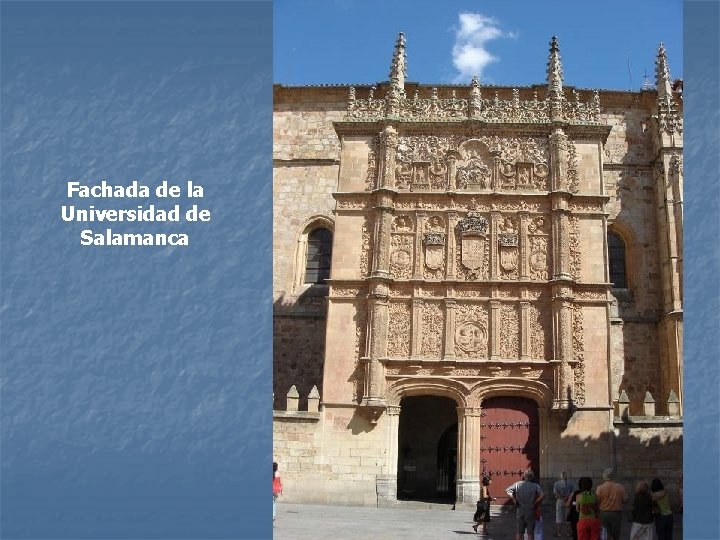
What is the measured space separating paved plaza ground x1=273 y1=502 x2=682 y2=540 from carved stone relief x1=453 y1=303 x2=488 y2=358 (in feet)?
13.7

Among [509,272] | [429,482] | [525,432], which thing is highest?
[509,272]

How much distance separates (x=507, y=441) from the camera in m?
21.3

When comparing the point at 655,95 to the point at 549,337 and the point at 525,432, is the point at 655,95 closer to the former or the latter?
the point at 549,337

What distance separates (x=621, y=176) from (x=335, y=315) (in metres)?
12.4

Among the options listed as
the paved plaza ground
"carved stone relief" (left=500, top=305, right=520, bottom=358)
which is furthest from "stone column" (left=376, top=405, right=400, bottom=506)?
"carved stone relief" (left=500, top=305, right=520, bottom=358)

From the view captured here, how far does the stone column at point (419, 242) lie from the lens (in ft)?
73.5

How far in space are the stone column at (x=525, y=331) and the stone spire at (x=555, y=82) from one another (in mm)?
5781

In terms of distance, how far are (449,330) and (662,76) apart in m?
→ 13.0

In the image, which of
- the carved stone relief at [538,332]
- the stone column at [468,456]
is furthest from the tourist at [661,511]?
the carved stone relief at [538,332]

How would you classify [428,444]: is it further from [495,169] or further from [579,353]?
[495,169]

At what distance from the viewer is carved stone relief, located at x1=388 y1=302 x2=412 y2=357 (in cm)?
2186

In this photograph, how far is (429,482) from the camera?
24859 millimetres

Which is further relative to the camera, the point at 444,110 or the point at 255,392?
the point at 444,110

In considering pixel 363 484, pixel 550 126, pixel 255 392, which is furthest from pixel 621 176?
pixel 255 392
